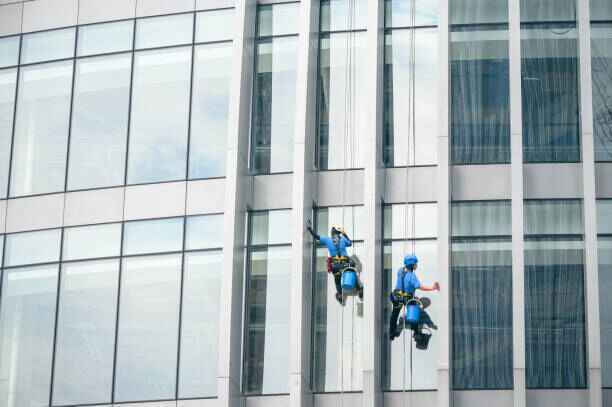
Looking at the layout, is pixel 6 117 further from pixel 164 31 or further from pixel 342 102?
pixel 342 102

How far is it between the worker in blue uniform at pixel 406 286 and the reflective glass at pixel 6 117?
11405 mm

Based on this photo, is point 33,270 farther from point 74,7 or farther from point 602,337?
point 602,337

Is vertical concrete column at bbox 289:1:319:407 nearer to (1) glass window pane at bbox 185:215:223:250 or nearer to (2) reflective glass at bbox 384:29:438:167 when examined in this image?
(2) reflective glass at bbox 384:29:438:167

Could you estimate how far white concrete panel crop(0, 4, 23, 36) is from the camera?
36125 millimetres

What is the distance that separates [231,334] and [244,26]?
26.7 feet

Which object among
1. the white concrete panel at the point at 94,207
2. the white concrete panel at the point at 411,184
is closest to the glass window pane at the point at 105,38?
the white concrete panel at the point at 94,207

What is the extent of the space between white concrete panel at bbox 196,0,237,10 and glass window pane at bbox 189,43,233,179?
110 cm

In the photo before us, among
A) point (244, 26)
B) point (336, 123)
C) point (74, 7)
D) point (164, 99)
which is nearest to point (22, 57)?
point (74, 7)

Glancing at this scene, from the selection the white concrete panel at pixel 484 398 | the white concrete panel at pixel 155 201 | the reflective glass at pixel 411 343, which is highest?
the white concrete panel at pixel 155 201

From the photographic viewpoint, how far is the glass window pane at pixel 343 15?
110 ft

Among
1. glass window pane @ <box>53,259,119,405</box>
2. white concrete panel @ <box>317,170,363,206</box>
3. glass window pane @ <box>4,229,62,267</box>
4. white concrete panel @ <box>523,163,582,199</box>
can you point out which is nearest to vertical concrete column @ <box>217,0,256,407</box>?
white concrete panel @ <box>317,170,363,206</box>

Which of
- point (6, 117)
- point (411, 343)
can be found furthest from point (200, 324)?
point (6, 117)

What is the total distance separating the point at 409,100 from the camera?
1293 inches

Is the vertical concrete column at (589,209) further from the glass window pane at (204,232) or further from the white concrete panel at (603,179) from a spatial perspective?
the glass window pane at (204,232)
